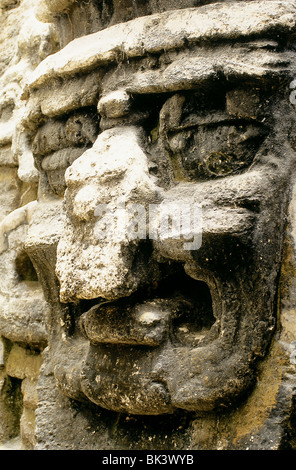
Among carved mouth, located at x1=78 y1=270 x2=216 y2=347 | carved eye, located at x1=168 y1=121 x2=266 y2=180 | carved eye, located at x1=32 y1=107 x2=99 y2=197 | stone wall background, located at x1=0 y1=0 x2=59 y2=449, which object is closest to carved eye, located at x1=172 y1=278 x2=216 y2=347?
carved mouth, located at x1=78 y1=270 x2=216 y2=347

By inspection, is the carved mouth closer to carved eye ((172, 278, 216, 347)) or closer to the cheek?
carved eye ((172, 278, 216, 347))

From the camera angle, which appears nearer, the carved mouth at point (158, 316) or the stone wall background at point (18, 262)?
the carved mouth at point (158, 316)

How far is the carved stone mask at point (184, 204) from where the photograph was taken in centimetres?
124

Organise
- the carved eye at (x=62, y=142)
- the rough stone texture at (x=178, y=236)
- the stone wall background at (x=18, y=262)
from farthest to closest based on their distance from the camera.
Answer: the stone wall background at (x=18, y=262)
the carved eye at (x=62, y=142)
the rough stone texture at (x=178, y=236)

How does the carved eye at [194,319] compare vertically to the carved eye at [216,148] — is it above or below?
below

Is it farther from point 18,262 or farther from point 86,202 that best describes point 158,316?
point 18,262

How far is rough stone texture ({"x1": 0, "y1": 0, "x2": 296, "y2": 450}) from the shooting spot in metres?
1.24

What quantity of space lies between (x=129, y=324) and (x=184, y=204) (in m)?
0.28

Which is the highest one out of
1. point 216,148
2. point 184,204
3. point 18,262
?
point 216,148

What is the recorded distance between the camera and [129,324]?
131 centimetres

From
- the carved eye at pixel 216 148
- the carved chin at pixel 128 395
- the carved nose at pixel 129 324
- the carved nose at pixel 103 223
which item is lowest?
the carved chin at pixel 128 395

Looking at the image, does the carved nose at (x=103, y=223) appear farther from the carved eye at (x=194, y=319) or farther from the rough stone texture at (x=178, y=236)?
the carved eye at (x=194, y=319)

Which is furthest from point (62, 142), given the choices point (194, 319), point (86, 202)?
point (194, 319)

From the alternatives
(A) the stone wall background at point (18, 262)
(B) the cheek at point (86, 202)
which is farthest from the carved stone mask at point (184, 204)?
(A) the stone wall background at point (18, 262)
